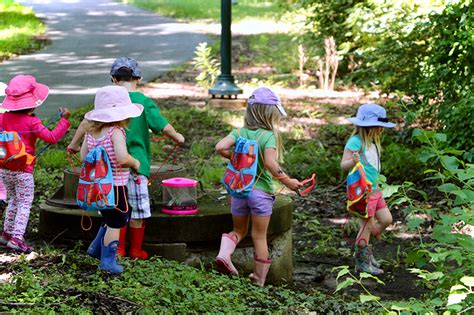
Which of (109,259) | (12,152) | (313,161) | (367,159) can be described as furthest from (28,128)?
(313,161)

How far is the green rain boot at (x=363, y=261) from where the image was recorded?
702 centimetres

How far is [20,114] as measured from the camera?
618 centimetres

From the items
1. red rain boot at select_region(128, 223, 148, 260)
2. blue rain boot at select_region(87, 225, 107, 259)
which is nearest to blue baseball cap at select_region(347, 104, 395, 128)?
red rain boot at select_region(128, 223, 148, 260)

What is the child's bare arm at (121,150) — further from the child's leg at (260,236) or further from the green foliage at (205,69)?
the green foliage at (205,69)

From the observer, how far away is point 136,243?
6148mm

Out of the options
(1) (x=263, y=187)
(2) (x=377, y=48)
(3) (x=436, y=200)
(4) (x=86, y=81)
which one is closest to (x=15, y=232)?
(1) (x=263, y=187)

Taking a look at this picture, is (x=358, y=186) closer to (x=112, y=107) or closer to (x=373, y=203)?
(x=373, y=203)

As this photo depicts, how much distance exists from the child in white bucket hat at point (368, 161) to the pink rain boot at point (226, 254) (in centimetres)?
126

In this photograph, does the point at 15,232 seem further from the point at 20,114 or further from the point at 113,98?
the point at 113,98

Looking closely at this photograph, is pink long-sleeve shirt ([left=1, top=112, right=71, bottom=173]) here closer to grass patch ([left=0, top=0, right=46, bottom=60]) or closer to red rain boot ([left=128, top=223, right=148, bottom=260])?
red rain boot ([left=128, top=223, right=148, bottom=260])

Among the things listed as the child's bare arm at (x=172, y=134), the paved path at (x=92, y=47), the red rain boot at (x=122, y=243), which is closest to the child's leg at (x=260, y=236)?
the child's bare arm at (x=172, y=134)

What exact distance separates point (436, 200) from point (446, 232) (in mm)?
3754

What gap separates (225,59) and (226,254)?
6.20m

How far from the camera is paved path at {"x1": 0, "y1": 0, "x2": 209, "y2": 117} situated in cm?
1348
